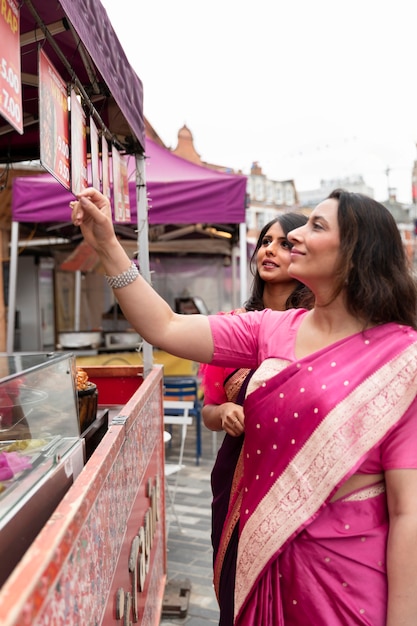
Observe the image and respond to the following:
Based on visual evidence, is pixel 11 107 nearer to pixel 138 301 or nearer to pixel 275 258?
pixel 138 301

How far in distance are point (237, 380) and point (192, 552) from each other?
236 cm

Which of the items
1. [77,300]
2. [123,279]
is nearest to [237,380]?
[123,279]

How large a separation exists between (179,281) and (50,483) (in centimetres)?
1042

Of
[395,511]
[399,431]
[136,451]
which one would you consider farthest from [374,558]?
[136,451]

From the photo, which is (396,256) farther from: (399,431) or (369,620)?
(369,620)

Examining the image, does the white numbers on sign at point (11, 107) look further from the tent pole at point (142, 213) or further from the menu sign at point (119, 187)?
the tent pole at point (142, 213)

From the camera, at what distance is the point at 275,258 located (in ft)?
7.69

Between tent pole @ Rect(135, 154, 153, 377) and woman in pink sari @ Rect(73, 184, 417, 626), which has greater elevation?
tent pole @ Rect(135, 154, 153, 377)

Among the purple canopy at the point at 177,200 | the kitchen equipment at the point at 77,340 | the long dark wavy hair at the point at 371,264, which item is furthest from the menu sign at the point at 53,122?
the kitchen equipment at the point at 77,340

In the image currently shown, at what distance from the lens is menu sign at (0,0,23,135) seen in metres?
1.43

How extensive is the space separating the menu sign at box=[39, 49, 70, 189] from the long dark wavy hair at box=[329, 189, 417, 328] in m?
0.99

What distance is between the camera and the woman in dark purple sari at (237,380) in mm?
2100

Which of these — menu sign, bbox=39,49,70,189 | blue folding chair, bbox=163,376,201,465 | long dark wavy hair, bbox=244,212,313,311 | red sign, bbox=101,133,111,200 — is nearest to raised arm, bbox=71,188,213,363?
menu sign, bbox=39,49,70,189

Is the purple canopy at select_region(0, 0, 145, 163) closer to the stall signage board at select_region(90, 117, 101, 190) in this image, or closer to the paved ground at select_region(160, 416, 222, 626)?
the stall signage board at select_region(90, 117, 101, 190)
